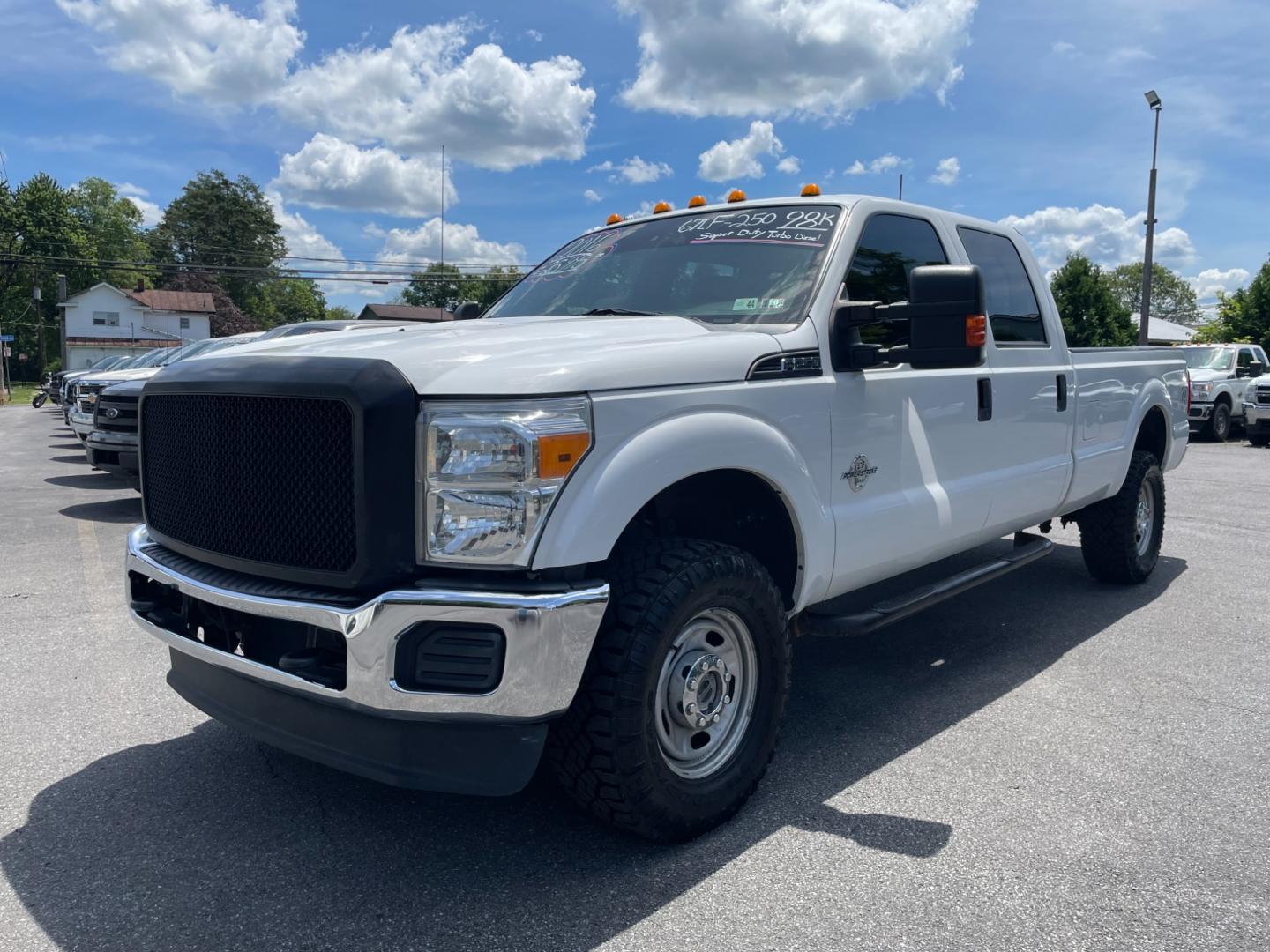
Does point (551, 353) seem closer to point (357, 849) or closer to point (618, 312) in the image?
point (618, 312)

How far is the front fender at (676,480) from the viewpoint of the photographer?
8.40 ft

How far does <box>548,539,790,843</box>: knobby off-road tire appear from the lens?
2688 mm

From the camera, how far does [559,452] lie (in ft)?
8.36

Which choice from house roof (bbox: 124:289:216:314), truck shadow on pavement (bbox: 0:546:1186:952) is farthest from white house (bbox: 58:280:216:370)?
truck shadow on pavement (bbox: 0:546:1186:952)

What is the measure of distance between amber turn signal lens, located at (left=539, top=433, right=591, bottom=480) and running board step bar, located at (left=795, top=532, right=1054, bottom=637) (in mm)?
1437

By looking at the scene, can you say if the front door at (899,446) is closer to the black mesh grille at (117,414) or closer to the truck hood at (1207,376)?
the black mesh grille at (117,414)

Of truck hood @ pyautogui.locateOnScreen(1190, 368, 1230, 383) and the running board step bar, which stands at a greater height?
truck hood @ pyautogui.locateOnScreen(1190, 368, 1230, 383)

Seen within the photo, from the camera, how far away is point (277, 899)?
8.81 ft

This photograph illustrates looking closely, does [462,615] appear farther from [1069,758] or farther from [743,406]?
[1069,758]

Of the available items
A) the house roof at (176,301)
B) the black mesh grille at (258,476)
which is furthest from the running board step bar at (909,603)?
the house roof at (176,301)

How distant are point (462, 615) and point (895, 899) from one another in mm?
1400

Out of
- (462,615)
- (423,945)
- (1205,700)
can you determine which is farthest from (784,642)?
(1205,700)

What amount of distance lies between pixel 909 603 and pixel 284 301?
115669mm

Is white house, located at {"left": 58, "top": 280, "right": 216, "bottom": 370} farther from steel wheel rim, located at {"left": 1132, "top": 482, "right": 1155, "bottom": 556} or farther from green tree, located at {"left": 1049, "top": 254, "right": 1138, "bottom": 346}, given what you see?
steel wheel rim, located at {"left": 1132, "top": 482, "right": 1155, "bottom": 556}
